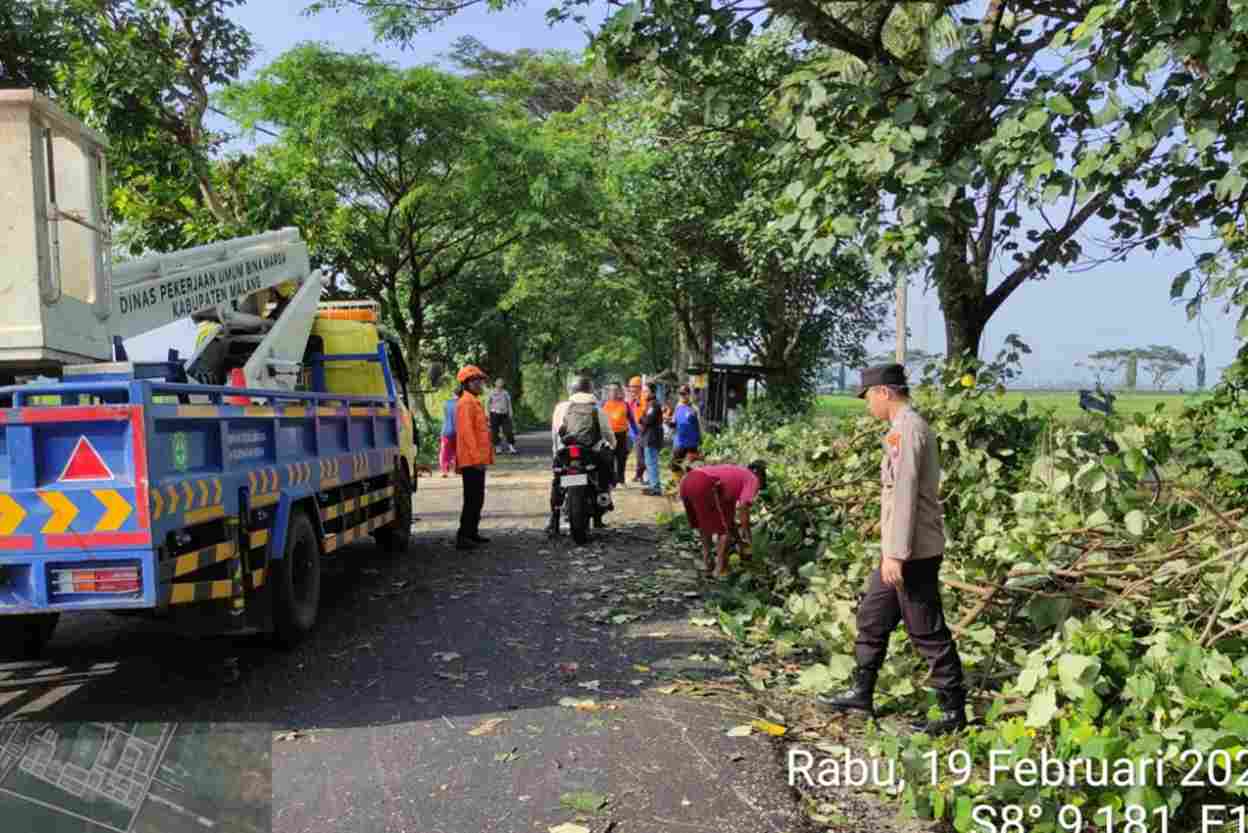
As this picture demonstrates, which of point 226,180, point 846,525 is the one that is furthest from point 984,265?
point 226,180

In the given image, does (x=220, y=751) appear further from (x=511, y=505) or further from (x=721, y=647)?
(x=511, y=505)

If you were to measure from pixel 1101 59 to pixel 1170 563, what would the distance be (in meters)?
2.47

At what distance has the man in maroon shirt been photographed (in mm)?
8141

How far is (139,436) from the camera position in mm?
4496

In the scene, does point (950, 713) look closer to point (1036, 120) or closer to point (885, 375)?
point (885, 375)

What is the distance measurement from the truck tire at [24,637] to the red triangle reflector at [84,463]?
1.88 meters

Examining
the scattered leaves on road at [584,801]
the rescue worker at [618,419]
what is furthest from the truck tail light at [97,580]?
the rescue worker at [618,419]

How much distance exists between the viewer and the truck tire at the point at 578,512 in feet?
33.4

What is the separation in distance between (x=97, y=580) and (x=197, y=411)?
97cm

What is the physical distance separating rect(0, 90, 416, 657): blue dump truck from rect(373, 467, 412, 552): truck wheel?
55.6 inches

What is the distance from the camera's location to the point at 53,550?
453cm

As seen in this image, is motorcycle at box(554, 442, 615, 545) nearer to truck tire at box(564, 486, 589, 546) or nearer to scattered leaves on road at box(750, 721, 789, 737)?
truck tire at box(564, 486, 589, 546)

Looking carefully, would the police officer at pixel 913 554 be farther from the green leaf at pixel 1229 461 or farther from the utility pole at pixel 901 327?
the utility pole at pixel 901 327

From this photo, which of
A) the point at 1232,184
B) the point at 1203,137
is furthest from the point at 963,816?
the point at 1203,137
